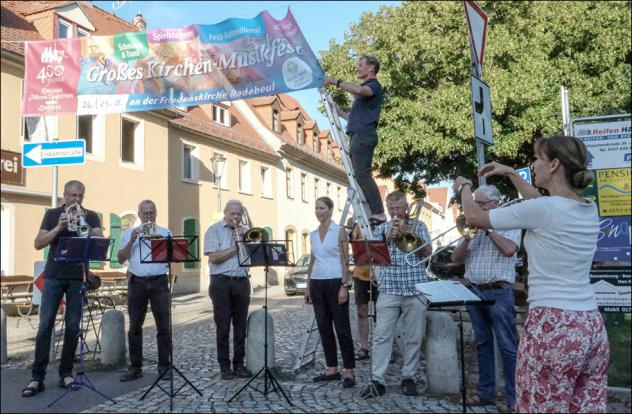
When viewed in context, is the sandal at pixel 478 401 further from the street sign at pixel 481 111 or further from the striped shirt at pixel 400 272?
the street sign at pixel 481 111

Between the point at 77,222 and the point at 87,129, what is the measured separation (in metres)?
12.7

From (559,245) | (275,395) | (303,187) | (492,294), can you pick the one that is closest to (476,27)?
(492,294)

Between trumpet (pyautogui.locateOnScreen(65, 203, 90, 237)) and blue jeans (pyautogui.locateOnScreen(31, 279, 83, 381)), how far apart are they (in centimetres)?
55

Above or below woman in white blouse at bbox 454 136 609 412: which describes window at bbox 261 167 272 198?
above

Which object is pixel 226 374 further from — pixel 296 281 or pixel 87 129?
pixel 296 281

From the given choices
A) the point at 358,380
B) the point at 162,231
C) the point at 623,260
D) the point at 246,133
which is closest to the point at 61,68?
the point at 162,231

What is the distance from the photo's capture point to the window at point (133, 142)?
759 inches

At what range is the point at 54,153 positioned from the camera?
7895mm

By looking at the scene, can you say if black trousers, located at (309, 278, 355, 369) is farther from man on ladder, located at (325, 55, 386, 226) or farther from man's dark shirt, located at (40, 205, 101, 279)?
man's dark shirt, located at (40, 205, 101, 279)

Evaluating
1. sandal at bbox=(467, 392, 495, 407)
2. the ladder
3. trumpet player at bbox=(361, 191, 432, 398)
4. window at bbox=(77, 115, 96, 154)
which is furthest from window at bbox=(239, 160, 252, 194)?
sandal at bbox=(467, 392, 495, 407)

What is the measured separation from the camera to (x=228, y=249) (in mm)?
6684

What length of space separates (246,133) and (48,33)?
41.8 feet

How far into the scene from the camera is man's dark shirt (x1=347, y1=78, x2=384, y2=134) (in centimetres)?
618

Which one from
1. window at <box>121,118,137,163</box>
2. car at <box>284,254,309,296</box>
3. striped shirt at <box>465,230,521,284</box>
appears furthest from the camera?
car at <box>284,254,309,296</box>
